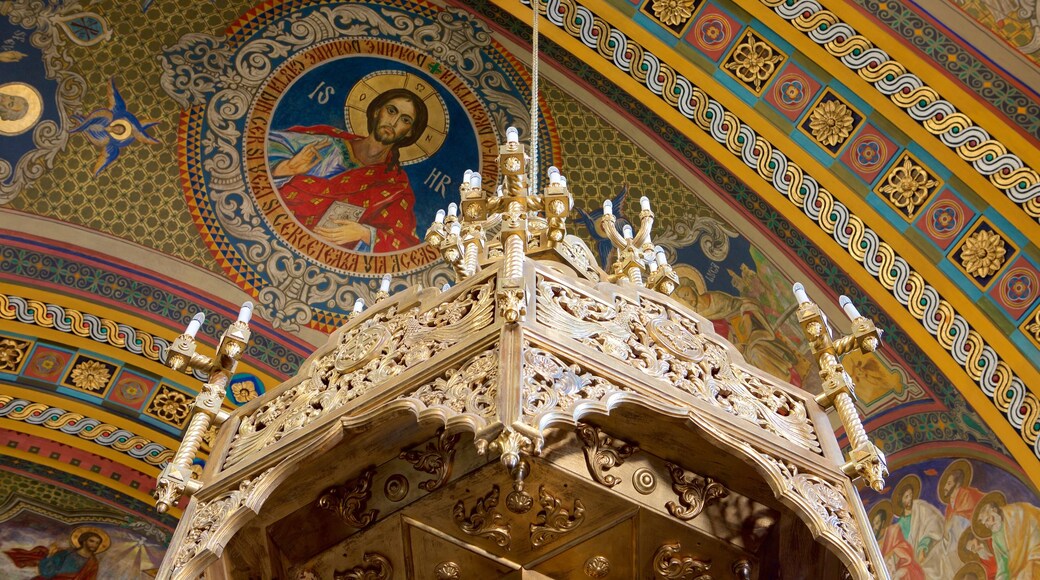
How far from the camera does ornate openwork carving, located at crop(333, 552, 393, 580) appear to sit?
4516 millimetres

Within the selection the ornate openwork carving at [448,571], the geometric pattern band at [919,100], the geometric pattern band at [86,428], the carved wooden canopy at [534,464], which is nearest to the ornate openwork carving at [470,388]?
the carved wooden canopy at [534,464]

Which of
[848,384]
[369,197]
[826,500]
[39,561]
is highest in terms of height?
[369,197]

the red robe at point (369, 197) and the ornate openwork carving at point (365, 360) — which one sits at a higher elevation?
the red robe at point (369, 197)

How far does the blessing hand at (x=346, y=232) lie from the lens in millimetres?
8727

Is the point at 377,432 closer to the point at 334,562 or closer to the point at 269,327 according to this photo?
the point at 334,562

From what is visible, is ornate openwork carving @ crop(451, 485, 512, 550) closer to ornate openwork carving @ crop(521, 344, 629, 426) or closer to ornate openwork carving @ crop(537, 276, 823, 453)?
ornate openwork carving @ crop(521, 344, 629, 426)

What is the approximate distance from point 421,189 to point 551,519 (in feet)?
15.5

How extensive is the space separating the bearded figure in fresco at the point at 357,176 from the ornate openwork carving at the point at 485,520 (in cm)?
457

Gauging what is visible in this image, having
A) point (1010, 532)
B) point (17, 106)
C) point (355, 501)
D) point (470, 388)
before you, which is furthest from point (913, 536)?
point (17, 106)

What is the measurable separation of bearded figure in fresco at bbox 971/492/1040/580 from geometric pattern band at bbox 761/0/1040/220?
148 centimetres

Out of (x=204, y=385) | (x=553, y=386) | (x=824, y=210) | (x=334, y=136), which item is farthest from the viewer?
(x=334, y=136)

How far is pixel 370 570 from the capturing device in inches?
179

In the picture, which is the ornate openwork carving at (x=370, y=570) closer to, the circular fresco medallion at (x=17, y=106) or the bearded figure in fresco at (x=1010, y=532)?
the bearded figure in fresco at (x=1010, y=532)

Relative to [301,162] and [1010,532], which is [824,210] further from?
[301,162]
